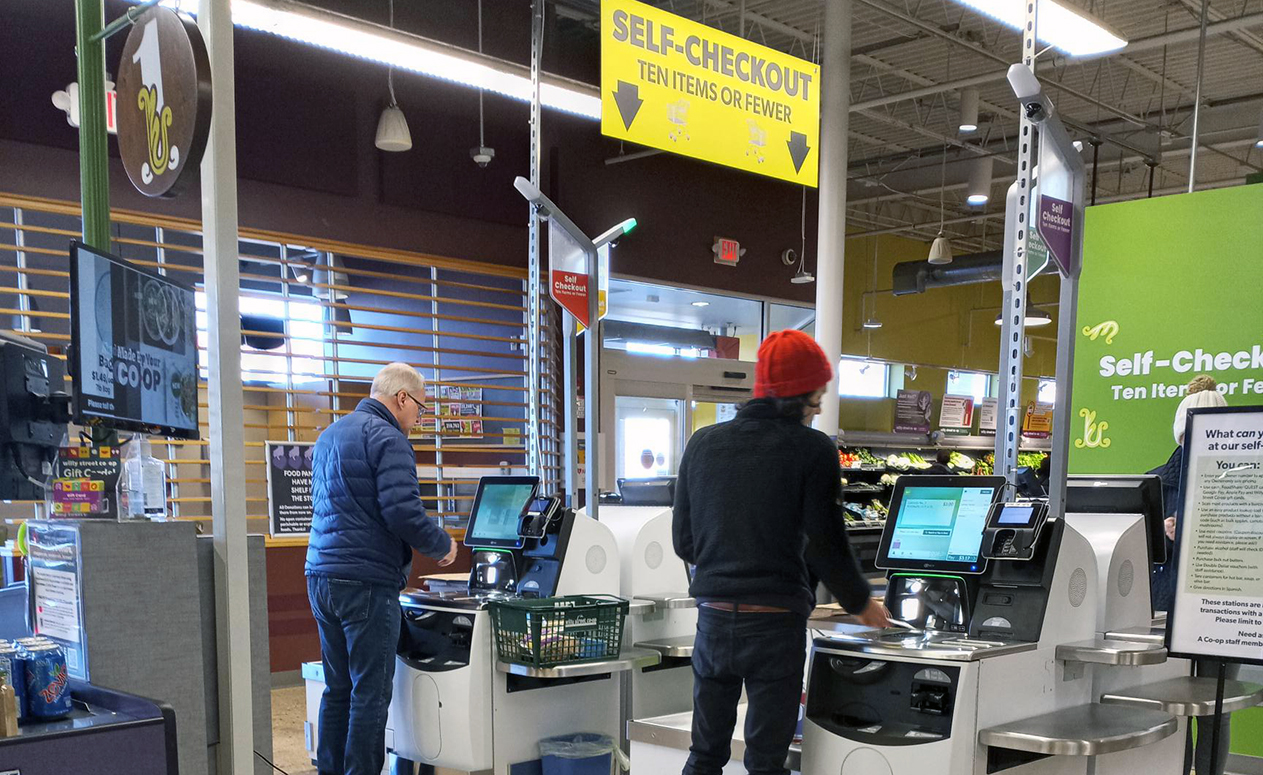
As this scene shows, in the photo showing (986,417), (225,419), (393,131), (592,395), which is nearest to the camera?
(225,419)

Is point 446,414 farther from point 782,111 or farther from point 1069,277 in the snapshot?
point 1069,277

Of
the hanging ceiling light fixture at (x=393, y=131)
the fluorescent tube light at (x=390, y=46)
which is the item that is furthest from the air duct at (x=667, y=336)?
the fluorescent tube light at (x=390, y=46)

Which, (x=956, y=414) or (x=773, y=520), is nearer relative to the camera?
(x=773, y=520)

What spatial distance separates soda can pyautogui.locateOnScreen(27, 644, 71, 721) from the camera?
172 cm

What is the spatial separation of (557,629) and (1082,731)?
190cm

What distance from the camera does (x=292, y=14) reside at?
485cm

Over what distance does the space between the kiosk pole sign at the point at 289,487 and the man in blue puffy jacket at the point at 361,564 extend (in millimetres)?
3205

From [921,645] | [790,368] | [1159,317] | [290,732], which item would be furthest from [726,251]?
[921,645]

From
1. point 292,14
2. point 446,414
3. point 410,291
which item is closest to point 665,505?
point 292,14

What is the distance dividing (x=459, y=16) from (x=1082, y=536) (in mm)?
6909

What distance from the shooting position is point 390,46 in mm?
5316

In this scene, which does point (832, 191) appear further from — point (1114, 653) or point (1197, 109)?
point (1114, 653)

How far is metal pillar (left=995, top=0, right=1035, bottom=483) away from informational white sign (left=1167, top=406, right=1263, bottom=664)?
2.24ft

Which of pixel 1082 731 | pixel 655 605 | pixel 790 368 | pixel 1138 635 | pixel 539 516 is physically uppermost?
pixel 790 368
